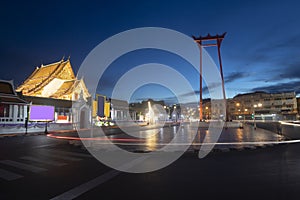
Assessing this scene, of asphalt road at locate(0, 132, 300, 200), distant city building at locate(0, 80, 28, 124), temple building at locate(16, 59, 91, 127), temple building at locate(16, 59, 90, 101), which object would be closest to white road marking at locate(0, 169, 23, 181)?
asphalt road at locate(0, 132, 300, 200)

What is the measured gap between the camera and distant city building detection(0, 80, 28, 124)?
23.8m

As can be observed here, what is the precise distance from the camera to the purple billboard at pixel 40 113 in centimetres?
2494

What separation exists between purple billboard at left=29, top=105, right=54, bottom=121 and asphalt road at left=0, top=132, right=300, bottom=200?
1895 centimetres

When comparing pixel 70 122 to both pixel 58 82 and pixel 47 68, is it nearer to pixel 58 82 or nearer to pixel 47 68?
pixel 58 82

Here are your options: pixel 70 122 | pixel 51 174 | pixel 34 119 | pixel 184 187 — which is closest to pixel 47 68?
pixel 70 122

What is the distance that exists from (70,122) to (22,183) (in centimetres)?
2723

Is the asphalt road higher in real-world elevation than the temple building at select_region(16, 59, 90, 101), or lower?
lower

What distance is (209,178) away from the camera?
5.63 meters

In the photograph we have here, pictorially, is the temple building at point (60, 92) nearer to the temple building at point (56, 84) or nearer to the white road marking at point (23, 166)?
the temple building at point (56, 84)

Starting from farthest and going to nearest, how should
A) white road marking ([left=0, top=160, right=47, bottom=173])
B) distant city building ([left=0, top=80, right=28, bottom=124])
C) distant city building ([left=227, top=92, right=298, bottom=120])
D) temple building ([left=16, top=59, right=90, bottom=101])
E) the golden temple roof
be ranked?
distant city building ([left=227, top=92, right=298, bottom=120]), the golden temple roof, temple building ([left=16, top=59, right=90, bottom=101]), distant city building ([left=0, top=80, right=28, bottom=124]), white road marking ([left=0, top=160, right=47, bottom=173])

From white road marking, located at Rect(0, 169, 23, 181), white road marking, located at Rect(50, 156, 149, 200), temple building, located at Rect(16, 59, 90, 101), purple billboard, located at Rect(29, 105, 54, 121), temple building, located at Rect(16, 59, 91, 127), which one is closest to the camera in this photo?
white road marking, located at Rect(50, 156, 149, 200)

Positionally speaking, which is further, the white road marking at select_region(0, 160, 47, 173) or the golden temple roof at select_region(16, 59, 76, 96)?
the golden temple roof at select_region(16, 59, 76, 96)

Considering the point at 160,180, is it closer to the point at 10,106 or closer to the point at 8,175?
the point at 8,175

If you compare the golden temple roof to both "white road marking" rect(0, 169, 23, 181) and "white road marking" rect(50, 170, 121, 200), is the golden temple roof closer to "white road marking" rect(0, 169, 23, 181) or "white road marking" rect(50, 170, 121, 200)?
"white road marking" rect(0, 169, 23, 181)
